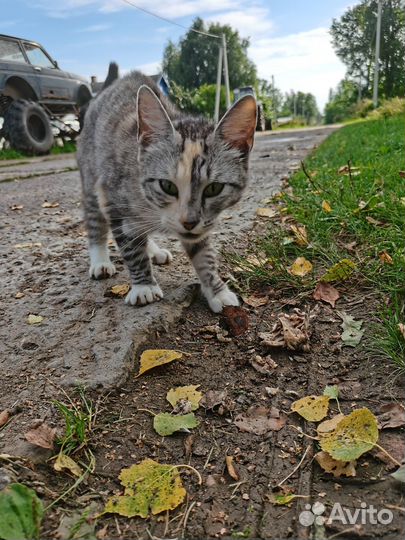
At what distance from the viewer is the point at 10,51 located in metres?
8.45

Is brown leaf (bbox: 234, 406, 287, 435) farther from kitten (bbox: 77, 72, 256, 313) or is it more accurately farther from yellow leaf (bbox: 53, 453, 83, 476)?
kitten (bbox: 77, 72, 256, 313)

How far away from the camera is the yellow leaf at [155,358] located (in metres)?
1.48

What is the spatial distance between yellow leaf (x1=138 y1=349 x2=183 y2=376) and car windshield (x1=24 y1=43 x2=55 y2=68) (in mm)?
9460

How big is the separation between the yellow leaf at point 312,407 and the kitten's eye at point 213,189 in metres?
0.94

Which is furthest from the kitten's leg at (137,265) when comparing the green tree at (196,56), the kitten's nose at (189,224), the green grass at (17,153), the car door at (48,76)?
the car door at (48,76)

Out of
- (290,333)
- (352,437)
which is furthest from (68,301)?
(352,437)

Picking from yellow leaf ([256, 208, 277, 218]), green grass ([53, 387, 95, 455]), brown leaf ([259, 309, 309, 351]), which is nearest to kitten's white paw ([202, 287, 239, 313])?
brown leaf ([259, 309, 309, 351])

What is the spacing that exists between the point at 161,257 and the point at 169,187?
26.3 inches

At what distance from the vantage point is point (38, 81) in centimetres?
929

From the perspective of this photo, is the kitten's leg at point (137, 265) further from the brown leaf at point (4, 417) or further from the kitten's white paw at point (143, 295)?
the brown leaf at point (4, 417)

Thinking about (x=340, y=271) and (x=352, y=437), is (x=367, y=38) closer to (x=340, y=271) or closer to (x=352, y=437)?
(x=340, y=271)

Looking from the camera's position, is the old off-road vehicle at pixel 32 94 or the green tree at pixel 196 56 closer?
the green tree at pixel 196 56

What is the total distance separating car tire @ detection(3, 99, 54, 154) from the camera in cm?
823

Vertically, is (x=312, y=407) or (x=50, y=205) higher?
(x=50, y=205)
